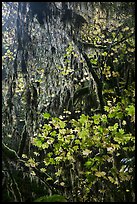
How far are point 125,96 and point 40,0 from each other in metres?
2.70

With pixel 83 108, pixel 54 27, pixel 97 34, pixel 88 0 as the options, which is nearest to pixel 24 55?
pixel 54 27

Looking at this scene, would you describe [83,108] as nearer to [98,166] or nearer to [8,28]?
[98,166]

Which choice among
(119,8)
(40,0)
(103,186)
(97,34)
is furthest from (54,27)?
(103,186)

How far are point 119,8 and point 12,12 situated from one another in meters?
2.81

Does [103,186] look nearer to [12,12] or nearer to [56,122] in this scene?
[56,122]

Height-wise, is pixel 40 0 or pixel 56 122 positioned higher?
pixel 40 0

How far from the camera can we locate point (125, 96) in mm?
5805

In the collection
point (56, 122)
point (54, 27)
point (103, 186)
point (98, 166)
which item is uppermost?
point (54, 27)

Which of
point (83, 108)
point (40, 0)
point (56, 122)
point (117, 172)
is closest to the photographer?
point (40, 0)

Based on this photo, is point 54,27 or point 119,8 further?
point 119,8

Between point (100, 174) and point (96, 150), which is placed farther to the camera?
point (96, 150)

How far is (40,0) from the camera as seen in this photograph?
403cm

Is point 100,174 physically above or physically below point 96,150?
below

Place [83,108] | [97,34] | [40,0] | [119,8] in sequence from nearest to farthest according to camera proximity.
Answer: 1. [40,0]
2. [119,8]
3. [83,108]
4. [97,34]
